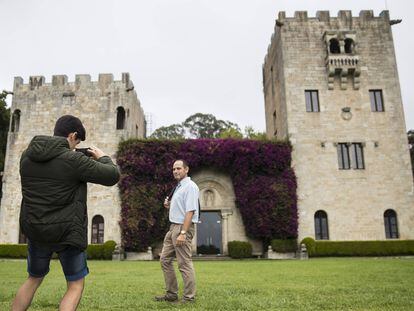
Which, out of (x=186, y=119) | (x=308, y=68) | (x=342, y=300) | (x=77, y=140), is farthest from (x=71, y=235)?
(x=186, y=119)

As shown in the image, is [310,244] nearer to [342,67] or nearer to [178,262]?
[342,67]

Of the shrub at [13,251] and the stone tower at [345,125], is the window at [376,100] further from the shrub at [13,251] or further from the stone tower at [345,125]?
the shrub at [13,251]

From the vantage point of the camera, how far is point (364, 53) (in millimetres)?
23875

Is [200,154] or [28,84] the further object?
[28,84]

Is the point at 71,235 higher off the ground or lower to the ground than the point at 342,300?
higher

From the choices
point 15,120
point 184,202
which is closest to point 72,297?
point 184,202

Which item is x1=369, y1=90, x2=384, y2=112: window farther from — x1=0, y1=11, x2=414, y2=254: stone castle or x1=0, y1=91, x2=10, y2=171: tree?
x1=0, y1=91, x2=10, y2=171: tree

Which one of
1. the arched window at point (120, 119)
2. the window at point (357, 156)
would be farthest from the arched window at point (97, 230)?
the window at point (357, 156)

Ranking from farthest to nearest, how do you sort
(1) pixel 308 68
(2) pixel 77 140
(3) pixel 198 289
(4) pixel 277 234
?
(1) pixel 308 68
(4) pixel 277 234
(3) pixel 198 289
(2) pixel 77 140

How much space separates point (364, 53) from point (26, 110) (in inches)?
813

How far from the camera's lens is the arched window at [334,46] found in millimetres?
23911

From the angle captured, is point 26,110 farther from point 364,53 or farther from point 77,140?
point 77,140

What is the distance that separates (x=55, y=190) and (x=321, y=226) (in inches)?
795

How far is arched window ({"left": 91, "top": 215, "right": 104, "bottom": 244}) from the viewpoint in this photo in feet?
72.8
